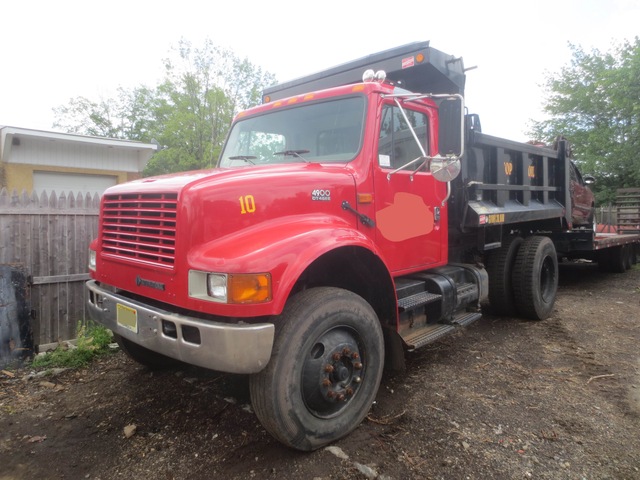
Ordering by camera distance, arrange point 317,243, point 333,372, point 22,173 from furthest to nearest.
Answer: point 22,173, point 333,372, point 317,243

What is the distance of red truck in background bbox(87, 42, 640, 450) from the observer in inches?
94.1

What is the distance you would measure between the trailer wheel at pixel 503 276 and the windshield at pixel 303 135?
314cm

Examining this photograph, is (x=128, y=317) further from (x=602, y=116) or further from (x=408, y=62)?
(x=602, y=116)

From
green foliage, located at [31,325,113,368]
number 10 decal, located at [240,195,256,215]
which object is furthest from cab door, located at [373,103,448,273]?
green foliage, located at [31,325,113,368]

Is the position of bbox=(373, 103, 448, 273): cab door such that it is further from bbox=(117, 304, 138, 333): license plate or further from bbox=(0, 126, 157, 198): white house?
bbox=(0, 126, 157, 198): white house

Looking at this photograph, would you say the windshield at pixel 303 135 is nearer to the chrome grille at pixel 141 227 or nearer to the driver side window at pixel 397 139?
the driver side window at pixel 397 139

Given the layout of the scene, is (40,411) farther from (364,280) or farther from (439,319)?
(439,319)

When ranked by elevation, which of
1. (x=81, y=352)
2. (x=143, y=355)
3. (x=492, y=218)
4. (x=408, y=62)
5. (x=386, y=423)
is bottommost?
(x=386, y=423)

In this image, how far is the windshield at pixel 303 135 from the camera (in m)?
3.38

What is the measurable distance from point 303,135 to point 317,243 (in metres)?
1.39

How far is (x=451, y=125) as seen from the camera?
11.7ft

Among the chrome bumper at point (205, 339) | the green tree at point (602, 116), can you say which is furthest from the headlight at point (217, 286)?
the green tree at point (602, 116)

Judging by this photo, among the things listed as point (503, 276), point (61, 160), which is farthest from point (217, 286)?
point (61, 160)

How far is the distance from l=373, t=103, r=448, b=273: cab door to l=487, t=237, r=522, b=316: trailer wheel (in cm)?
176
